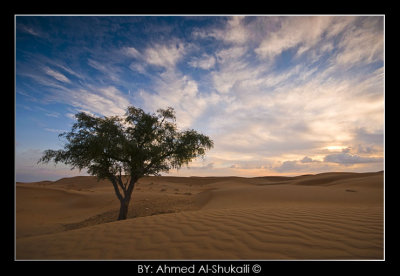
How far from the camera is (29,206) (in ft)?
49.9

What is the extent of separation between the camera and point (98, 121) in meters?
9.06
